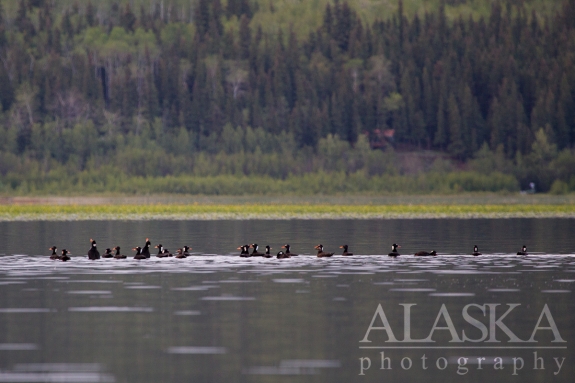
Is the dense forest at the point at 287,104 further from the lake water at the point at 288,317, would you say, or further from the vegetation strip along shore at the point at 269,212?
the lake water at the point at 288,317

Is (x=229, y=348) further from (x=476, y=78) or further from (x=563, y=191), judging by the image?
(x=476, y=78)

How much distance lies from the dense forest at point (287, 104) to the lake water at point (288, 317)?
291ft

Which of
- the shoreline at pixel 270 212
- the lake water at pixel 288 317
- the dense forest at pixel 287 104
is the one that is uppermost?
the dense forest at pixel 287 104

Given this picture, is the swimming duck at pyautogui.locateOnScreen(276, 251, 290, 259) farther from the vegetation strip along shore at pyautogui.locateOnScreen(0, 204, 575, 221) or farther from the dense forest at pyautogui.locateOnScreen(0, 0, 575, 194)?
the dense forest at pyautogui.locateOnScreen(0, 0, 575, 194)

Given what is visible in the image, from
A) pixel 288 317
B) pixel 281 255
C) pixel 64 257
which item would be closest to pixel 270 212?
pixel 281 255

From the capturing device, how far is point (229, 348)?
73.8ft

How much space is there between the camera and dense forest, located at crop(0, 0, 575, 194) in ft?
458

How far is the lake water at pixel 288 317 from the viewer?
20.7 m

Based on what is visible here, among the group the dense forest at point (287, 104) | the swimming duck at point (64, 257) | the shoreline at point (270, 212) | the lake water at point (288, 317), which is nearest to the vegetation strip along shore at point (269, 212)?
the shoreline at point (270, 212)

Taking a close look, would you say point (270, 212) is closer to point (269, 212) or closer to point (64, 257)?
point (269, 212)

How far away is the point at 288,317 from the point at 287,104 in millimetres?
141749

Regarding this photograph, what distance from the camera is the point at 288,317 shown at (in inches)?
1037

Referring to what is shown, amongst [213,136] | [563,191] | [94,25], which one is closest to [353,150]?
[213,136]

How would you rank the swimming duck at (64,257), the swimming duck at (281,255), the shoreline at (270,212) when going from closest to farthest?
the swimming duck at (64,257), the swimming duck at (281,255), the shoreline at (270,212)
